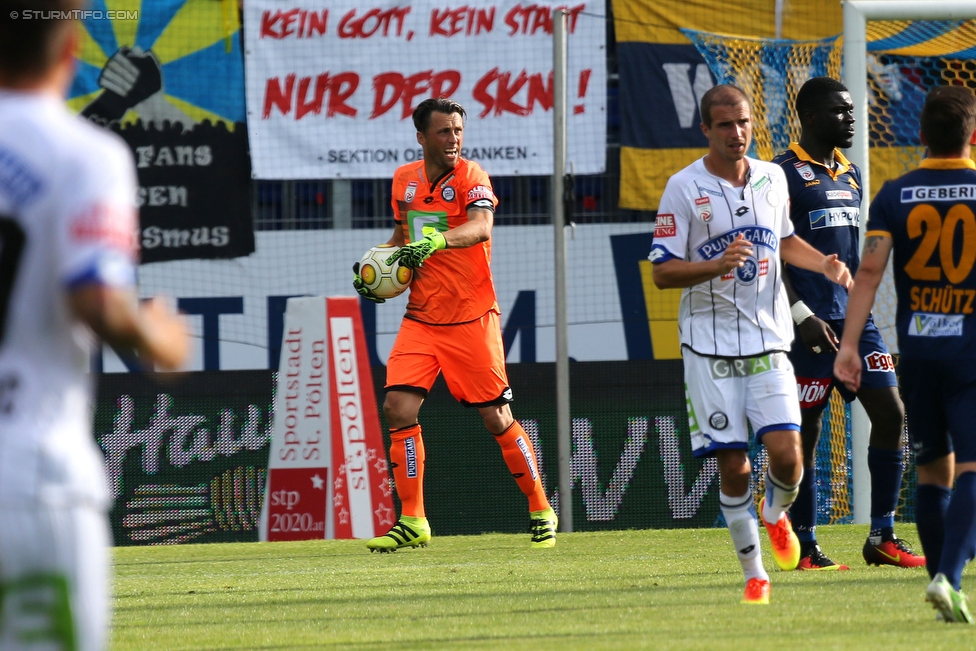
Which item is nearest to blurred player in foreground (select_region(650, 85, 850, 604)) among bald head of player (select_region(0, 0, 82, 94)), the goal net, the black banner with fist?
bald head of player (select_region(0, 0, 82, 94))

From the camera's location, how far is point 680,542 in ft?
29.1

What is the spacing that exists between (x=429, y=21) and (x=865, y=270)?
1077cm

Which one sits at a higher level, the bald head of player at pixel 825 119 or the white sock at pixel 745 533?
the bald head of player at pixel 825 119

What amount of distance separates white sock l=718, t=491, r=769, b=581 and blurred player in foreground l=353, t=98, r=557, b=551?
3.09 meters

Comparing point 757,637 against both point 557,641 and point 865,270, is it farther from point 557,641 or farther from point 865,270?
point 865,270

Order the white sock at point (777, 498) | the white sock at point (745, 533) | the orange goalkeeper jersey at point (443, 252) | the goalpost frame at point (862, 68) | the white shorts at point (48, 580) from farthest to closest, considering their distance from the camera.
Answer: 1. the goalpost frame at point (862, 68)
2. the orange goalkeeper jersey at point (443, 252)
3. the white sock at point (777, 498)
4. the white sock at point (745, 533)
5. the white shorts at point (48, 580)

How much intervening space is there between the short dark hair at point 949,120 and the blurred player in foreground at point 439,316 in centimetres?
353

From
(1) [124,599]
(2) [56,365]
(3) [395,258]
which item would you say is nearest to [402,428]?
(3) [395,258]

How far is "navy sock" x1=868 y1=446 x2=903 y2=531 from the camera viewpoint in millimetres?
6855

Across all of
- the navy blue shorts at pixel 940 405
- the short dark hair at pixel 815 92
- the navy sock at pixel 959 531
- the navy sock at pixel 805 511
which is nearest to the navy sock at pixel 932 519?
the navy blue shorts at pixel 940 405

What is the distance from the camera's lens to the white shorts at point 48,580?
221 cm

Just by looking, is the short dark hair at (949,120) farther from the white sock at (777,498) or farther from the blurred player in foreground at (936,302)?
the white sock at (777,498)

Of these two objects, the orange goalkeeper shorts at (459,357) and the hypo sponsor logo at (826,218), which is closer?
the hypo sponsor logo at (826,218)

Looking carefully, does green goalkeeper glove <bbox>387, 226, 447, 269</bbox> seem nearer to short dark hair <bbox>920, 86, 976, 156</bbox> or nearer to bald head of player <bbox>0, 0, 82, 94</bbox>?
short dark hair <bbox>920, 86, 976, 156</bbox>
